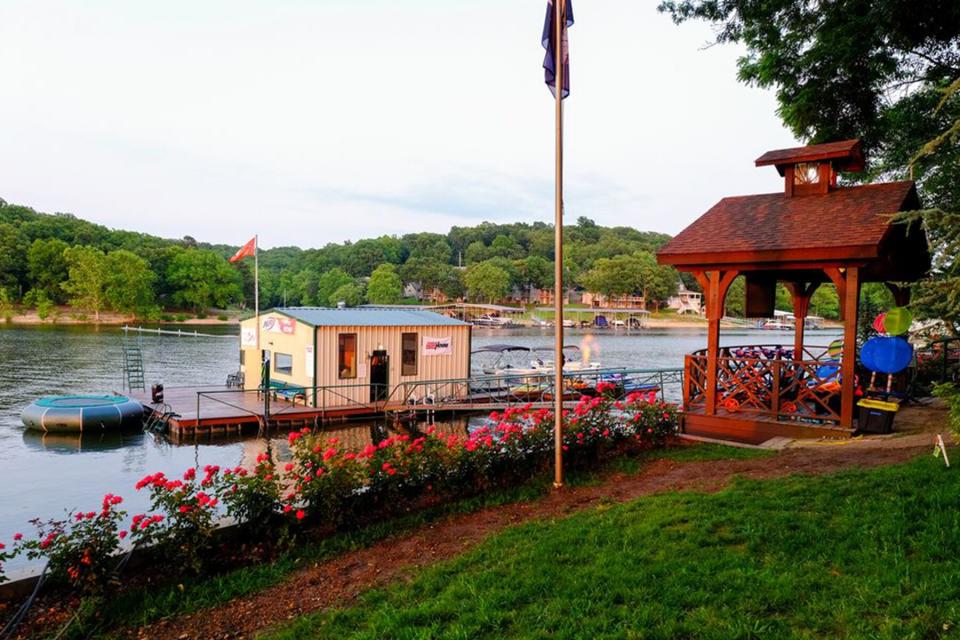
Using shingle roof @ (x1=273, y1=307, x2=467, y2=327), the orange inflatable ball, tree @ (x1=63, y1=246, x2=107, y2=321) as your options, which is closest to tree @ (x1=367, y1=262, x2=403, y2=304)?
tree @ (x1=63, y1=246, x2=107, y2=321)

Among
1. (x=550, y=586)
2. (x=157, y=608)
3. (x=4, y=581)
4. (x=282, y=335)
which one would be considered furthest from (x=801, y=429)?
(x=282, y=335)

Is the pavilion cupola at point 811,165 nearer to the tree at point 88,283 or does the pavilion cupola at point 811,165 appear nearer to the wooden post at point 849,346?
the wooden post at point 849,346

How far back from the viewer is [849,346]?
9.77 metres

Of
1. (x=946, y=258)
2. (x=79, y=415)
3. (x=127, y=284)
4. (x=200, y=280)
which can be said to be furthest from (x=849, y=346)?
(x=200, y=280)

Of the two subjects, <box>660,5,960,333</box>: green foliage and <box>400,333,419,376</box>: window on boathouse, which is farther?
<box>400,333,419,376</box>: window on boathouse

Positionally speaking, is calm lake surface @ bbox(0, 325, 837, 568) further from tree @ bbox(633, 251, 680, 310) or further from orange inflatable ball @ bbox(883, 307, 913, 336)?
tree @ bbox(633, 251, 680, 310)

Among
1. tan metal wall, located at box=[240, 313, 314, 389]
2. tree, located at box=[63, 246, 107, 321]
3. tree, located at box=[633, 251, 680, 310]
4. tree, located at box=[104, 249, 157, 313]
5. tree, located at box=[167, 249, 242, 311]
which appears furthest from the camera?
tree, located at box=[633, 251, 680, 310]

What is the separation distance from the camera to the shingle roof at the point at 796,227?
9.70 meters

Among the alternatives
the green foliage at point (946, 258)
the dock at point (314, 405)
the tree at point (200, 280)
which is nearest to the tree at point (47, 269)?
the tree at point (200, 280)

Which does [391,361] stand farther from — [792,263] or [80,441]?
[792,263]

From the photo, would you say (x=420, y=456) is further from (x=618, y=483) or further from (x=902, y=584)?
(x=902, y=584)

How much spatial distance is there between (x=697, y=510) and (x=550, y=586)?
6.79ft

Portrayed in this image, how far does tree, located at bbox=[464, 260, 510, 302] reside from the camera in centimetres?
12112

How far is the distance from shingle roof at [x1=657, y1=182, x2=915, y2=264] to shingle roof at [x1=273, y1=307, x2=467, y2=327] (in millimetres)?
11837
